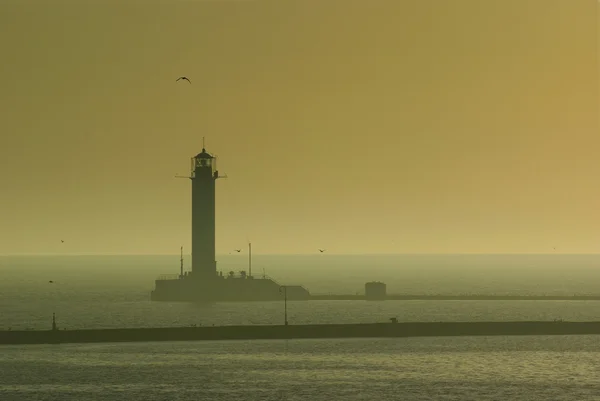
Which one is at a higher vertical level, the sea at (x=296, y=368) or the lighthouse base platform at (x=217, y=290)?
the lighthouse base platform at (x=217, y=290)

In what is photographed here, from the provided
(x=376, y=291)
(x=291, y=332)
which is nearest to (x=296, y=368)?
(x=291, y=332)

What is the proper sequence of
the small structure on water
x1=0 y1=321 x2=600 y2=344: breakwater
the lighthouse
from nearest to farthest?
x1=0 y1=321 x2=600 y2=344: breakwater → the lighthouse → the small structure on water

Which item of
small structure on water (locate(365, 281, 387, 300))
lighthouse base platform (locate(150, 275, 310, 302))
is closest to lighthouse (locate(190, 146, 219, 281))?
lighthouse base platform (locate(150, 275, 310, 302))

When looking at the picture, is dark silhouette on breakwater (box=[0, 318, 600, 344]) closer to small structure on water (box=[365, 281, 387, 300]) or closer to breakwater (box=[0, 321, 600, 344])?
breakwater (box=[0, 321, 600, 344])

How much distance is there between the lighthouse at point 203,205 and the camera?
146375 millimetres

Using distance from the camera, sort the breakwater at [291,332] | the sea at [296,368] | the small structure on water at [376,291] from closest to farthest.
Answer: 1. the sea at [296,368]
2. the breakwater at [291,332]
3. the small structure on water at [376,291]

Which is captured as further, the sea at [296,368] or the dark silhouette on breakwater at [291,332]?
the dark silhouette on breakwater at [291,332]

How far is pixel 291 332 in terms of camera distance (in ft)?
349

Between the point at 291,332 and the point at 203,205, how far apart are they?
4308cm

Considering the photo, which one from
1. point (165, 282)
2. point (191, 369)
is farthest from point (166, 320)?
point (191, 369)

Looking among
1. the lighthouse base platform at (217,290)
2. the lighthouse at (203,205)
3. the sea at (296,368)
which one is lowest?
the sea at (296,368)

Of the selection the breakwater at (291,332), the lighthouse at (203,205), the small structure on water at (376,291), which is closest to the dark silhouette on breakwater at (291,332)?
the breakwater at (291,332)

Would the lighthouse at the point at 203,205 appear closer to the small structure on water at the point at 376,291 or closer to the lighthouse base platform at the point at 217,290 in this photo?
the lighthouse base platform at the point at 217,290

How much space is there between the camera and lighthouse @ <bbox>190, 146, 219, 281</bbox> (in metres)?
146
